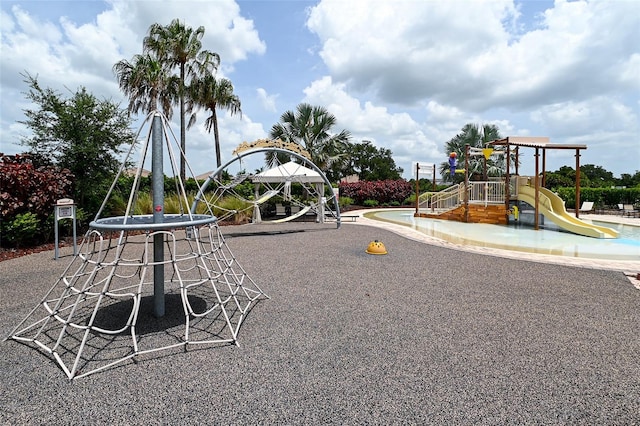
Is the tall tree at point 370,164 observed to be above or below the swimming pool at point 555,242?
above

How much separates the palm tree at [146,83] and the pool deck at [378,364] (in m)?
14.1

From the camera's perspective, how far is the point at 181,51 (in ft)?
59.2

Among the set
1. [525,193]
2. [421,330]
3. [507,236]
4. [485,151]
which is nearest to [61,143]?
[421,330]

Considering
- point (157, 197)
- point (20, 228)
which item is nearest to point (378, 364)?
point (157, 197)

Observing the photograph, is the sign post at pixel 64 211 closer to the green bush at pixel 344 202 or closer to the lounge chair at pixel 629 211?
the green bush at pixel 344 202

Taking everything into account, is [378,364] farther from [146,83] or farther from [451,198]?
[146,83]

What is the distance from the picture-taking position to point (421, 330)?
3.49m

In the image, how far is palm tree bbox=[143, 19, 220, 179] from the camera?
17.8 m

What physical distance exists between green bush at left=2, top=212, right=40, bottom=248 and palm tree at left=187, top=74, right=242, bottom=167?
11.6 m

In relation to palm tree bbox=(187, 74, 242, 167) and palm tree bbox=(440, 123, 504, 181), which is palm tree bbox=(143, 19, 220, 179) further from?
palm tree bbox=(440, 123, 504, 181)

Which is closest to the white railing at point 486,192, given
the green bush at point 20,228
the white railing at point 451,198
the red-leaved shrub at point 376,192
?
the white railing at point 451,198

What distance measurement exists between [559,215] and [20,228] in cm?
1621

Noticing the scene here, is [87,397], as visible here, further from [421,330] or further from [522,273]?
[522,273]

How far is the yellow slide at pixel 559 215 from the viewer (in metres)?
10.8
